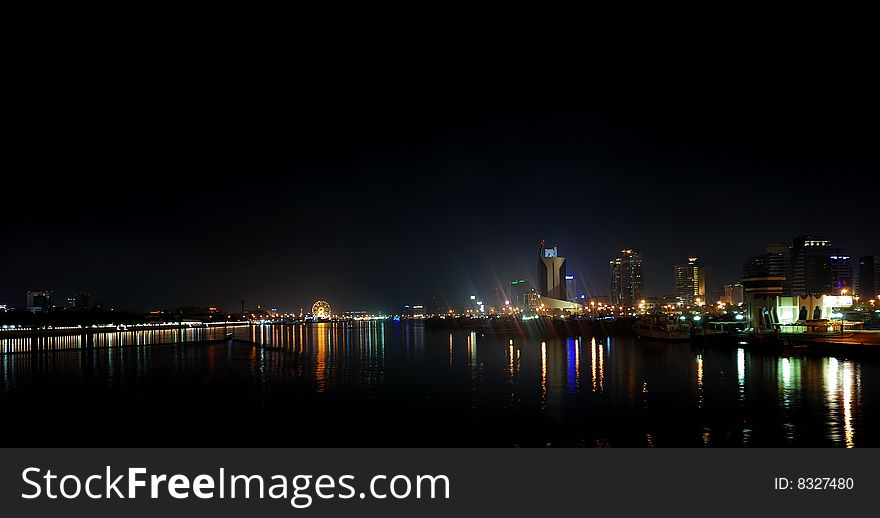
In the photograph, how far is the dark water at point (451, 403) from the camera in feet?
51.0

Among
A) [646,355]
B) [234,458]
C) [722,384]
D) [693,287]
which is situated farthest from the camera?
[693,287]

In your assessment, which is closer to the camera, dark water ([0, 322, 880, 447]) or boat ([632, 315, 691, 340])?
dark water ([0, 322, 880, 447])

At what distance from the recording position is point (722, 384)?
81.6 ft

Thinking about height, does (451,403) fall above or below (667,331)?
above

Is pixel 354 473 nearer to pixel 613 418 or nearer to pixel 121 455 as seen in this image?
pixel 121 455

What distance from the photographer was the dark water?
15539 millimetres

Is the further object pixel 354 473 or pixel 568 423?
pixel 568 423

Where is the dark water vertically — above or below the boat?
above

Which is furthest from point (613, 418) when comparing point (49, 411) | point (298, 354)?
point (298, 354)

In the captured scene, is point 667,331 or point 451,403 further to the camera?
point 667,331

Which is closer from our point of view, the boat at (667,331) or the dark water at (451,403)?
the dark water at (451,403)

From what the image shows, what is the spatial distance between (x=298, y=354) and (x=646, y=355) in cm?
2417

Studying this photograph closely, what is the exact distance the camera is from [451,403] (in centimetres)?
2083

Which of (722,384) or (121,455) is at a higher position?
(121,455)
